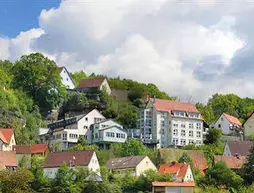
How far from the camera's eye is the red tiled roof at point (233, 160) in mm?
69750

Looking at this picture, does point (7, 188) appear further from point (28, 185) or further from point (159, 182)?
point (159, 182)

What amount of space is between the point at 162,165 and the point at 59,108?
27.4m

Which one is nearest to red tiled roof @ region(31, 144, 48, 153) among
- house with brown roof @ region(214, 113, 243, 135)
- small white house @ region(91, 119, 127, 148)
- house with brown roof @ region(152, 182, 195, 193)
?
small white house @ region(91, 119, 127, 148)

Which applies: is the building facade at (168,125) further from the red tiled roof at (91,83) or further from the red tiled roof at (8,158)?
the red tiled roof at (8,158)

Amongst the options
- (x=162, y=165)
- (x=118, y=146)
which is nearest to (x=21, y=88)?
(x=118, y=146)

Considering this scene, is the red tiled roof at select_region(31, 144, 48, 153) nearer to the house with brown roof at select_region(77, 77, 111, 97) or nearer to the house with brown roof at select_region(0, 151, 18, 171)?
the house with brown roof at select_region(0, 151, 18, 171)

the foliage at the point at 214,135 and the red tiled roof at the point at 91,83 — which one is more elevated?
the red tiled roof at the point at 91,83

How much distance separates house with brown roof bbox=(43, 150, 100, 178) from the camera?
63656 millimetres

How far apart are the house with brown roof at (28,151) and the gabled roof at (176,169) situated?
514 inches

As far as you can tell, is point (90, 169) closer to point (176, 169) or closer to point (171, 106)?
point (176, 169)

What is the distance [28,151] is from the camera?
68.1m

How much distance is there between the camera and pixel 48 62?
91812 mm

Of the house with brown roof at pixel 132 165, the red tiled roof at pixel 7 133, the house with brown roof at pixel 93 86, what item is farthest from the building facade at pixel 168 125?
the red tiled roof at pixel 7 133

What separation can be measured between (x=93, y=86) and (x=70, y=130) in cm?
1669
